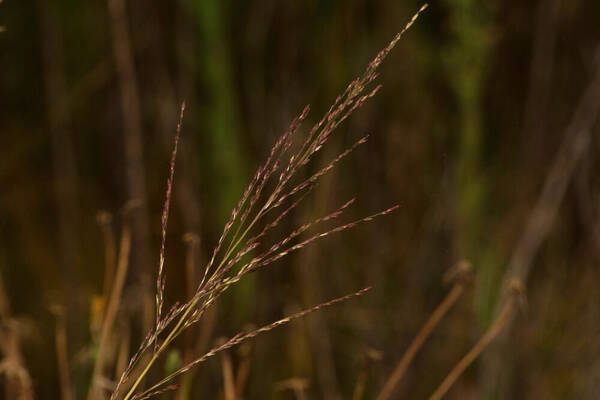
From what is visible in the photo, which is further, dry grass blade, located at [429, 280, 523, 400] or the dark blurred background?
the dark blurred background

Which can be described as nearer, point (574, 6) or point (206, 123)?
point (206, 123)

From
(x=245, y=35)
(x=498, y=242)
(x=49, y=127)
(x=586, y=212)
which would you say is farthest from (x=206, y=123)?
(x=586, y=212)

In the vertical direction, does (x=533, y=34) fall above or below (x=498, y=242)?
above

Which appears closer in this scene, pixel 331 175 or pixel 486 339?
pixel 486 339

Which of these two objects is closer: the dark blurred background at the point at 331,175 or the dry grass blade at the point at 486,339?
the dry grass blade at the point at 486,339

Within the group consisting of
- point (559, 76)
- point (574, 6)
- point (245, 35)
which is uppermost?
point (245, 35)

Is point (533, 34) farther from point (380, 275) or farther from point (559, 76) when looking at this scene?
point (380, 275)

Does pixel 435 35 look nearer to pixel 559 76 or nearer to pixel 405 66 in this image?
pixel 405 66
